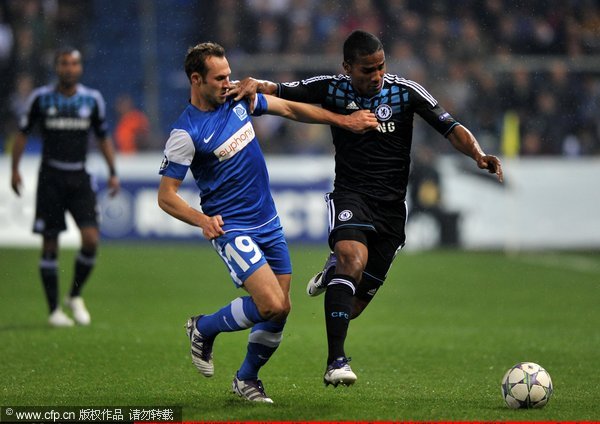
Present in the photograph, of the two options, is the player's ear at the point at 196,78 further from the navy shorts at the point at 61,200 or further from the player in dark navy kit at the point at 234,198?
the navy shorts at the point at 61,200

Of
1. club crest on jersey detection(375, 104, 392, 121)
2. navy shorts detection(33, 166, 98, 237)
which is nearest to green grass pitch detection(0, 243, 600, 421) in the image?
navy shorts detection(33, 166, 98, 237)

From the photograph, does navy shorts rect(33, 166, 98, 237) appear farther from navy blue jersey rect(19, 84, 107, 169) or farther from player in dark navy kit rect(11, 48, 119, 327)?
navy blue jersey rect(19, 84, 107, 169)

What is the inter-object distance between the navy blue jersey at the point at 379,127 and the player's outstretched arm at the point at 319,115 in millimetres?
202

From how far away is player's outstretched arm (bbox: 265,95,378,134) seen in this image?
726 cm

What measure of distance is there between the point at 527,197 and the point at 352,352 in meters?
10.6

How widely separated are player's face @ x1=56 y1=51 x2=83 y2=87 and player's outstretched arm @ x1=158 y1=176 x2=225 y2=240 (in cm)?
461

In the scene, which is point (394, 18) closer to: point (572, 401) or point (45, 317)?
point (45, 317)

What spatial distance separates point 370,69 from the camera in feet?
24.5

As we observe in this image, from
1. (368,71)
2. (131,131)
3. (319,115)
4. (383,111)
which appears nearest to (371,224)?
(383,111)

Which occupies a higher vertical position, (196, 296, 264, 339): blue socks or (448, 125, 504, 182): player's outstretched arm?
(448, 125, 504, 182): player's outstretched arm

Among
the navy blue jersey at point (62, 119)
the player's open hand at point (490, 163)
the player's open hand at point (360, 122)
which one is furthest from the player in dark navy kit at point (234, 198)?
the navy blue jersey at point (62, 119)

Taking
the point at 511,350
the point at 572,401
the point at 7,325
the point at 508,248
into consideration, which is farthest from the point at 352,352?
the point at 508,248

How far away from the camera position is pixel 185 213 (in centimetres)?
671

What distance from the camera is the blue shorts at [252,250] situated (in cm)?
692
